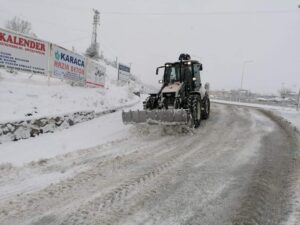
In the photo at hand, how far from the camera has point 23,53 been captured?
13.1 metres

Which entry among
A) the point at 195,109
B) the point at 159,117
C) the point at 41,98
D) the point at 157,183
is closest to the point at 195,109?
the point at 195,109

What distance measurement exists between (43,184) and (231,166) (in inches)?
149

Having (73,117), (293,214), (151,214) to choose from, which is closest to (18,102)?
(73,117)

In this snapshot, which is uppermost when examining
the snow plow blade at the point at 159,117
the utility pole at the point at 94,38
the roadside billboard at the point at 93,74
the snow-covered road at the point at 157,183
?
the utility pole at the point at 94,38

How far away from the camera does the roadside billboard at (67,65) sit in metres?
14.9

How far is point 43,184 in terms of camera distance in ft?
18.4

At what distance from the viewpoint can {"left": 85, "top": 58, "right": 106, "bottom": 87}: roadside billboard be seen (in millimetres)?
17878

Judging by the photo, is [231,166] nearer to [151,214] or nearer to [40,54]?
[151,214]

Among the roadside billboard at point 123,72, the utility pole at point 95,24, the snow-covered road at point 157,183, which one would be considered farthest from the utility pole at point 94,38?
the snow-covered road at point 157,183

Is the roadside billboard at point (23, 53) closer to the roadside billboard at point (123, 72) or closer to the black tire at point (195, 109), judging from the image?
the black tire at point (195, 109)

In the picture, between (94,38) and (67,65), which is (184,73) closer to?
(67,65)

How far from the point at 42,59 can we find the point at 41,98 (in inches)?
88.2

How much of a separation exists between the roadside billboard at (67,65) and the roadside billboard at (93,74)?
0.52 m

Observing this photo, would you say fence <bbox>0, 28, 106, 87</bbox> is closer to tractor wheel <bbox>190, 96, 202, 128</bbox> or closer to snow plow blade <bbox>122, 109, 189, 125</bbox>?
snow plow blade <bbox>122, 109, 189, 125</bbox>
